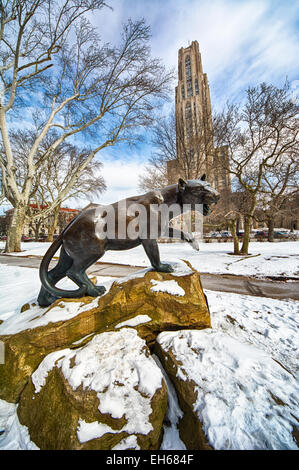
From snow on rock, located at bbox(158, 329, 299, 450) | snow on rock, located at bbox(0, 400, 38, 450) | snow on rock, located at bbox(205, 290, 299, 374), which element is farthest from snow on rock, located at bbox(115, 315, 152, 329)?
snow on rock, located at bbox(205, 290, 299, 374)

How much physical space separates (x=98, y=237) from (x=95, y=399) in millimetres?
1443

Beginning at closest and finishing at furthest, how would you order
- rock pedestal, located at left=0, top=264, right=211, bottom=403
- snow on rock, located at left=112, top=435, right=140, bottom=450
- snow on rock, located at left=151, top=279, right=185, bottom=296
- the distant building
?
snow on rock, located at left=112, top=435, right=140, bottom=450
rock pedestal, located at left=0, top=264, right=211, bottom=403
snow on rock, located at left=151, top=279, right=185, bottom=296
the distant building

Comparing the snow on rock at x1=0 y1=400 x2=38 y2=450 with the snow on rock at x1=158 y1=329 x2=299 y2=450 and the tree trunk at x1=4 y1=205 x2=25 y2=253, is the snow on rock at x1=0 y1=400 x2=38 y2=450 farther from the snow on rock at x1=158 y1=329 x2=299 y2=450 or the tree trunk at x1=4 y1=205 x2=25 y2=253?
the tree trunk at x1=4 y1=205 x2=25 y2=253

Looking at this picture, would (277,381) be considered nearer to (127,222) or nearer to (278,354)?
(278,354)

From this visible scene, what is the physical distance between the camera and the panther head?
228 cm

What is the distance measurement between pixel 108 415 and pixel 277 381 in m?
1.29

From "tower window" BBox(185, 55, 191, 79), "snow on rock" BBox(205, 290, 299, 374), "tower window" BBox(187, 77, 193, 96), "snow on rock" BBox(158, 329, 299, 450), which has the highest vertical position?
"tower window" BBox(185, 55, 191, 79)

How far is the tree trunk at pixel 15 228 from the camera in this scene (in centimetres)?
1213

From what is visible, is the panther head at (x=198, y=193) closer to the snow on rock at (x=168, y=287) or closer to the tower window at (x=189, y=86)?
the snow on rock at (x=168, y=287)

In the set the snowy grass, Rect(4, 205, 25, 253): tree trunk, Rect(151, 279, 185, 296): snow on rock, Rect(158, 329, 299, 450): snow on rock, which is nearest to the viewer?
Rect(158, 329, 299, 450): snow on rock

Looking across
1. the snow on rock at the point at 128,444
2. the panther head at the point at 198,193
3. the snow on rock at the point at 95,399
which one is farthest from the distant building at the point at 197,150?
the snow on rock at the point at 128,444

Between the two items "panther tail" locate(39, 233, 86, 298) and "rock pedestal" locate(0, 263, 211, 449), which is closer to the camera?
"rock pedestal" locate(0, 263, 211, 449)

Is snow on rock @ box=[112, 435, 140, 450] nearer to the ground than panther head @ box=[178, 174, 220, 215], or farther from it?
nearer to the ground
